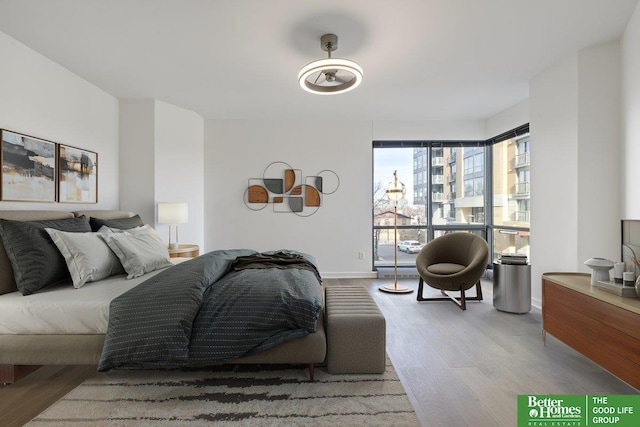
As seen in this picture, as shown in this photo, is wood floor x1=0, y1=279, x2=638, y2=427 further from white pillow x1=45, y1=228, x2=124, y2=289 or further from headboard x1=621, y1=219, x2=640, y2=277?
headboard x1=621, y1=219, x2=640, y2=277

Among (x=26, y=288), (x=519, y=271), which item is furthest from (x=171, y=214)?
(x=519, y=271)

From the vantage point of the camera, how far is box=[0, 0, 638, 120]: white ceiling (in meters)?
2.44

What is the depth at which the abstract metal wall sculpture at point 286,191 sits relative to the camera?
5.33m

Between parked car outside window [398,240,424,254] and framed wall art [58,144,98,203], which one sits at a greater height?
framed wall art [58,144,98,203]

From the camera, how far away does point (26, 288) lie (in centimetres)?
220

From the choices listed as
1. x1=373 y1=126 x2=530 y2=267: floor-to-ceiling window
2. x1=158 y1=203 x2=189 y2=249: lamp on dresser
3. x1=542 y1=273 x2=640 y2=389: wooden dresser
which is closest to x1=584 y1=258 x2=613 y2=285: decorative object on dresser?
x1=542 y1=273 x2=640 y2=389: wooden dresser

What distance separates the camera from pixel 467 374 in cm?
221

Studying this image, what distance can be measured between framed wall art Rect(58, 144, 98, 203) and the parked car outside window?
4452 millimetres

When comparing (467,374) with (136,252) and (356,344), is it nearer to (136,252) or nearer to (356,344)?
(356,344)

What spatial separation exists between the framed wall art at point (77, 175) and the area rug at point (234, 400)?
Answer: 6.97ft

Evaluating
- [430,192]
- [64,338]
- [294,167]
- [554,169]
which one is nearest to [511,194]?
[430,192]

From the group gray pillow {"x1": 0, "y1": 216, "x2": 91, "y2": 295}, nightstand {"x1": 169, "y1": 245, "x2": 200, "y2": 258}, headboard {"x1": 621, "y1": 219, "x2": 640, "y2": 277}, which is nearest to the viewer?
gray pillow {"x1": 0, "y1": 216, "x2": 91, "y2": 295}

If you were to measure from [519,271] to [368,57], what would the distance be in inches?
106

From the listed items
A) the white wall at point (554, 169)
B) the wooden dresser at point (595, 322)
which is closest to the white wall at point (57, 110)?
the wooden dresser at point (595, 322)
